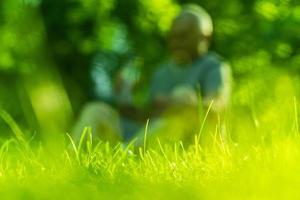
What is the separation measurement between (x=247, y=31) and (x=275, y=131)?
6.66 metres

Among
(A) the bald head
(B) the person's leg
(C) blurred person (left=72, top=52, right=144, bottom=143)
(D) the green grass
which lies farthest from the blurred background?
(D) the green grass

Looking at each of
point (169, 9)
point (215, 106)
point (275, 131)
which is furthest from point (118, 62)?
point (275, 131)

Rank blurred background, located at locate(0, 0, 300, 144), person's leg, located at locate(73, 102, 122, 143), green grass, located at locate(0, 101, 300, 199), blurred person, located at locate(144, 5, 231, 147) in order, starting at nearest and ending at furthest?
green grass, located at locate(0, 101, 300, 199)
blurred person, located at locate(144, 5, 231, 147)
person's leg, located at locate(73, 102, 122, 143)
blurred background, located at locate(0, 0, 300, 144)

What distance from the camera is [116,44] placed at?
923 centimetres

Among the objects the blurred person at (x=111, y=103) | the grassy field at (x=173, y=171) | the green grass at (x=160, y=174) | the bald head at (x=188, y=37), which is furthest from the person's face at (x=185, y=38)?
the green grass at (x=160, y=174)

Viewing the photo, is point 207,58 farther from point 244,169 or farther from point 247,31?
point 244,169

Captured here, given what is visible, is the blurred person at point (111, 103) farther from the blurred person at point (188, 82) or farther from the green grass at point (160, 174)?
the green grass at point (160, 174)

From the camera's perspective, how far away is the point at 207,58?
6242mm

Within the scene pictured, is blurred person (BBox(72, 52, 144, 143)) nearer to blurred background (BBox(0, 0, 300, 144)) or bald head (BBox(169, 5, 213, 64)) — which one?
blurred background (BBox(0, 0, 300, 144))

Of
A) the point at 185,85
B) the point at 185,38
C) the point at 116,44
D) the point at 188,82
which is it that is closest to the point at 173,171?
the point at 185,85

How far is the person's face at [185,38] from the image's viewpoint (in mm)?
6352

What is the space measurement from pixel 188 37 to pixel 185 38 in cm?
2

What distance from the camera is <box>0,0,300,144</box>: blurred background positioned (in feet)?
28.5

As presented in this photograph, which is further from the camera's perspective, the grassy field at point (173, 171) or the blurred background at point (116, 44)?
the blurred background at point (116, 44)
